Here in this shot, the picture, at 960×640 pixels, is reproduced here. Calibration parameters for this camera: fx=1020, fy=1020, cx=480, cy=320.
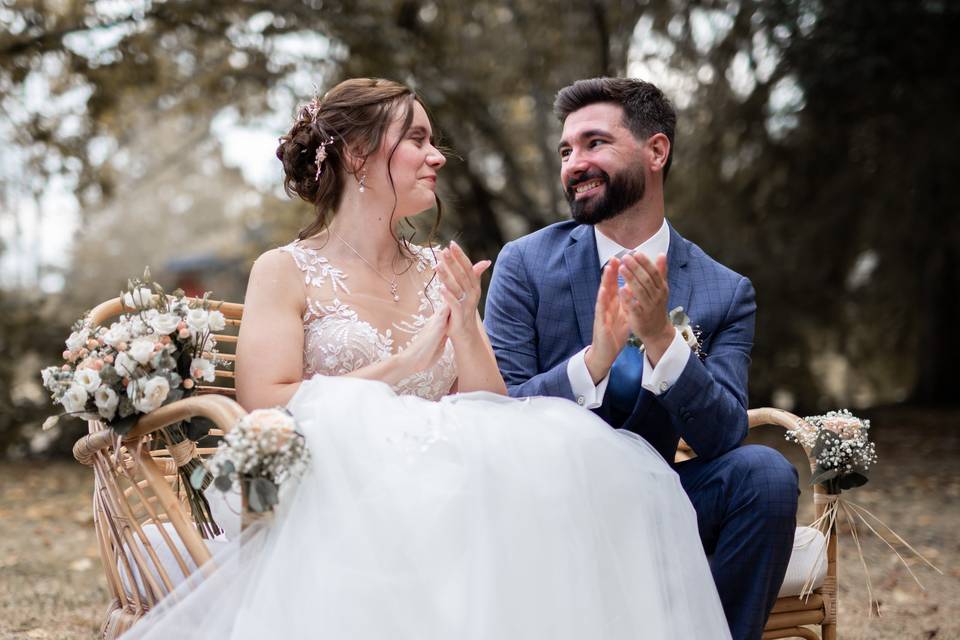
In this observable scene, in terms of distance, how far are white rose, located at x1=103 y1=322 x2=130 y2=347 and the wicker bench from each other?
20cm

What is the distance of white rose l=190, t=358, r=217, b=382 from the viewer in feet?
8.24

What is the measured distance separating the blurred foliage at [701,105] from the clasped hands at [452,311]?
566 cm

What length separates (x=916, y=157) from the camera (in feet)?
29.3

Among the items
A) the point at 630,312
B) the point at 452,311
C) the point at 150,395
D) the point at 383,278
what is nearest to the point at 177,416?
the point at 150,395

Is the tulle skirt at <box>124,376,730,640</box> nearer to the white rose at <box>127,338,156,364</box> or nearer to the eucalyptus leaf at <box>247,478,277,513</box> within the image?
the eucalyptus leaf at <box>247,478,277,513</box>

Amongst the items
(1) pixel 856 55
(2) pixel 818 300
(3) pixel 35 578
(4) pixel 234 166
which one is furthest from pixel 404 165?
(4) pixel 234 166

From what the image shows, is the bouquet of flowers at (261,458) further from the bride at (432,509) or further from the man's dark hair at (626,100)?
the man's dark hair at (626,100)

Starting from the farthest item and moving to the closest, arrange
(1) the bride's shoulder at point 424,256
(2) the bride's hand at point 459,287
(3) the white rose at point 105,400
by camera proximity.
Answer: (1) the bride's shoulder at point 424,256 < (2) the bride's hand at point 459,287 < (3) the white rose at point 105,400

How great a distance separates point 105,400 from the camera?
2.38 meters

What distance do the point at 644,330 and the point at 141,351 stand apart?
4.22 feet

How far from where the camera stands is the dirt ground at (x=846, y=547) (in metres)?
4.18

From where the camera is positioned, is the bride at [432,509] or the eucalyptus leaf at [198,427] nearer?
the bride at [432,509]

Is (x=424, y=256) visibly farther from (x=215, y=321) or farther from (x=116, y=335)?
(x=116, y=335)

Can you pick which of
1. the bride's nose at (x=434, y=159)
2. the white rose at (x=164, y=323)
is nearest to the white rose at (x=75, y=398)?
the white rose at (x=164, y=323)
